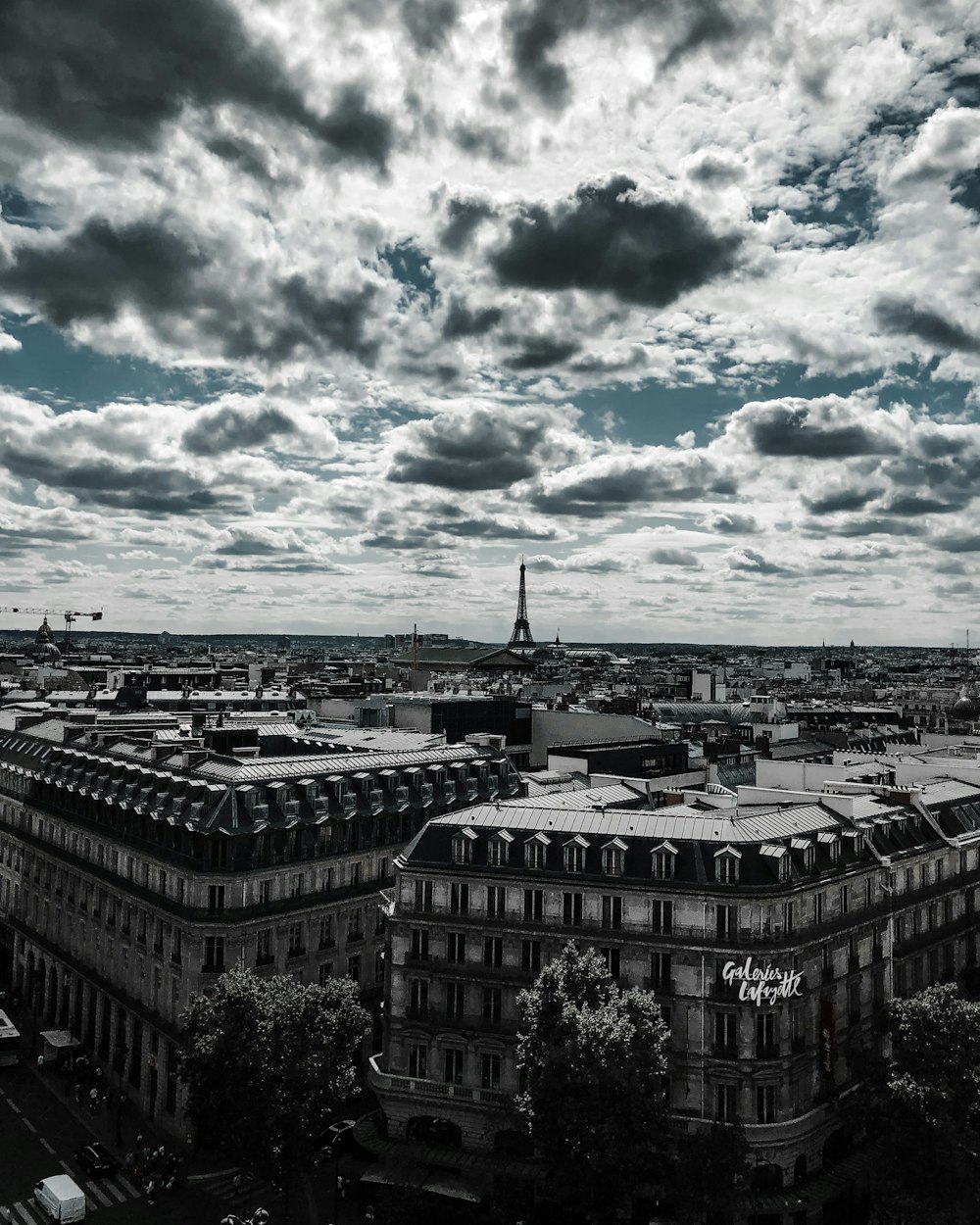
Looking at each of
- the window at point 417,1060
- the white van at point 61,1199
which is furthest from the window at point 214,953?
the white van at point 61,1199

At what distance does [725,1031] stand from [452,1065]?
18.0m

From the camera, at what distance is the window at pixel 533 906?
70.0m

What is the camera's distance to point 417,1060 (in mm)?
70500

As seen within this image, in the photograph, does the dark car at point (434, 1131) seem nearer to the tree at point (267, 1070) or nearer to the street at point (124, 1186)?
the street at point (124, 1186)

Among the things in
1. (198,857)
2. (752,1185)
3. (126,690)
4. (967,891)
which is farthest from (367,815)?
(126,690)

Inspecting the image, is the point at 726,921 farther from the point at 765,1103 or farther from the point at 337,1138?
the point at 337,1138

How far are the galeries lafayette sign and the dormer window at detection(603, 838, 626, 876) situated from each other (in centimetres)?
861

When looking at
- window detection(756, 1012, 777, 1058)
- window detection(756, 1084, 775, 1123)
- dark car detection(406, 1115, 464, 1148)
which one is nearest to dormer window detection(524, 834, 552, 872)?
window detection(756, 1012, 777, 1058)

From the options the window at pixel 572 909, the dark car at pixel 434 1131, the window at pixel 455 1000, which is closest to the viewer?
the window at pixel 572 909

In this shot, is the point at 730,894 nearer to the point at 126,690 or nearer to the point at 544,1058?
the point at 544,1058

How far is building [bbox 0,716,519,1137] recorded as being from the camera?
255ft

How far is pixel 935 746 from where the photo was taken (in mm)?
150375

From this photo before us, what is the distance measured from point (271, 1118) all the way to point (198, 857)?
22601 millimetres

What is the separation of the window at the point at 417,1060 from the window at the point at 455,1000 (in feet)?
9.80
